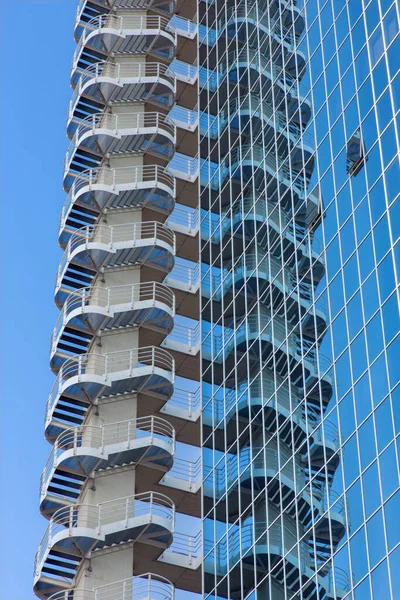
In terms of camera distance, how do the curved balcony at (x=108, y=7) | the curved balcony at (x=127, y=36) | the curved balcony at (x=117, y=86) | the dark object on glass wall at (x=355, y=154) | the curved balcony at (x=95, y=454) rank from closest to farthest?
the dark object on glass wall at (x=355, y=154) < the curved balcony at (x=95, y=454) < the curved balcony at (x=117, y=86) < the curved balcony at (x=127, y=36) < the curved balcony at (x=108, y=7)

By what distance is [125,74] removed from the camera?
238 ft

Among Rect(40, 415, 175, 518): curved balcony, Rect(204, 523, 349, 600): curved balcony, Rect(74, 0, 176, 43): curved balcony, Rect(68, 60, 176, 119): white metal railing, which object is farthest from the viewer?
Rect(74, 0, 176, 43): curved balcony

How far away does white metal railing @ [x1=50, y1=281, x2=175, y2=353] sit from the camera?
60.9 m

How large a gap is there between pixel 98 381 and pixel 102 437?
99.8 inches

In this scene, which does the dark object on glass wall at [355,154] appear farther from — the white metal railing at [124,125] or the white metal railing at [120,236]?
the white metal railing at [124,125]

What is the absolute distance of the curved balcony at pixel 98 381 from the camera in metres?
58.9

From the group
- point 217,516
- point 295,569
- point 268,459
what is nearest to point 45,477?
point 217,516

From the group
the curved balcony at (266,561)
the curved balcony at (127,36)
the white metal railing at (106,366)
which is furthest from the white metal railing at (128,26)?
the curved balcony at (266,561)

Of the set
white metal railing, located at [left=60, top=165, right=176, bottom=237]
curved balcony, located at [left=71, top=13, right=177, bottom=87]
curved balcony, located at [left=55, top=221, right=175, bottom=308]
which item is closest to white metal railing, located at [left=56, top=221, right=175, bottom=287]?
curved balcony, located at [left=55, top=221, right=175, bottom=308]

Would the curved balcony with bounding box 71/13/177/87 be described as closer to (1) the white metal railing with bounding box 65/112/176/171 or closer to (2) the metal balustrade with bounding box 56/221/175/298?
(1) the white metal railing with bounding box 65/112/176/171

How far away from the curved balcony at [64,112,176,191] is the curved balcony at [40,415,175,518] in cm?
1606

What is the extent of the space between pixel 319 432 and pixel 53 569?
55.2ft

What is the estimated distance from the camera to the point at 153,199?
67062 millimetres

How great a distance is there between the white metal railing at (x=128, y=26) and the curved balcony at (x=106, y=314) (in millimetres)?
16060
